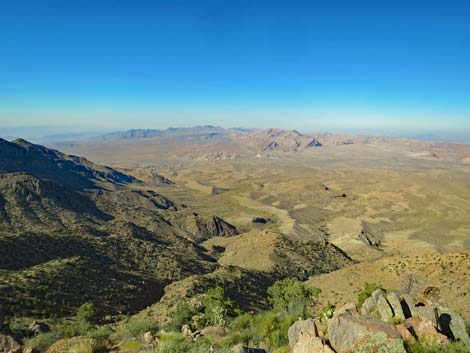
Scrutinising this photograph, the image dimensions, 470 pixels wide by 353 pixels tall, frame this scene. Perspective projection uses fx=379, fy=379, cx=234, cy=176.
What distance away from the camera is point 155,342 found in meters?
16.5

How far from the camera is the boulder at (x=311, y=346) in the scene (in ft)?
35.6

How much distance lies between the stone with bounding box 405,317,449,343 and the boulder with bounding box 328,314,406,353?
4.08ft

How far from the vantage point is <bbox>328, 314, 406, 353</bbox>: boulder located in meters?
10.2

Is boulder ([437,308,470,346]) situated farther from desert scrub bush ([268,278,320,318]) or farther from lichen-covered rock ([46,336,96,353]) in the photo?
desert scrub bush ([268,278,320,318])

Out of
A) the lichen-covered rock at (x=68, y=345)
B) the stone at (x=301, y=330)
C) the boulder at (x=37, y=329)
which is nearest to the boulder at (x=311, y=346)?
the stone at (x=301, y=330)

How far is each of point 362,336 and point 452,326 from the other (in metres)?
4.01

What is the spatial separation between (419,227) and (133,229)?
320 feet

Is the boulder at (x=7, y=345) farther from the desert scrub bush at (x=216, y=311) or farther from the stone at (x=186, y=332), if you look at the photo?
the desert scrub bush at (x=216, y=311)

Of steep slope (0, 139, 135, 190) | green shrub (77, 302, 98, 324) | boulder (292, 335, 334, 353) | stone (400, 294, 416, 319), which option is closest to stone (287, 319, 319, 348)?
boulder (292, 335, 334, 353)

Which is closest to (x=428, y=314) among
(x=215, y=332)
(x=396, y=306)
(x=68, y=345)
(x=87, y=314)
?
(x=396, y=306)

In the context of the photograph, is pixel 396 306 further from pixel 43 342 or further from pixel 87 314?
pixel 87 314

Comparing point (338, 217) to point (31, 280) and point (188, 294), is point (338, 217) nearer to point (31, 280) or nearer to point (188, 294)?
point (188, 294)

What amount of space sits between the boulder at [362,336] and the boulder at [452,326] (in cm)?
272

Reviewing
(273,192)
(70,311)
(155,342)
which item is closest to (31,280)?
(70,311)
